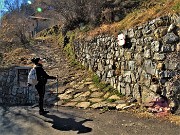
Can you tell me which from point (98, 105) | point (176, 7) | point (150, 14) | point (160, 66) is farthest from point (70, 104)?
point (176, 7)

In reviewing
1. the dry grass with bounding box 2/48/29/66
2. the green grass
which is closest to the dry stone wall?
the green grass

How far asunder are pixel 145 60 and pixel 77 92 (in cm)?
331

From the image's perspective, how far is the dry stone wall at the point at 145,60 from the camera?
27.2 feet

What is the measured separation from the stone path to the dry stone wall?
565mm

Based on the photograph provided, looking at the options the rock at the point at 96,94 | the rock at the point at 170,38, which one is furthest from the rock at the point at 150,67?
the rock at the point at 96,94

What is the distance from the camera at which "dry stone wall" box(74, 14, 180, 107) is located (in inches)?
327

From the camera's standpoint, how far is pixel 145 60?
9141mm

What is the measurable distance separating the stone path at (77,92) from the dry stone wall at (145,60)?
1.85ft

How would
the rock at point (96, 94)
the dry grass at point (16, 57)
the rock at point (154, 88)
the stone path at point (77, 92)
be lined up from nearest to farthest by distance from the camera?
the rock at point (154, 88) < the stone path at point (77, 92) < the rock at point (96, 94) < the dry grass at point (16, 57)

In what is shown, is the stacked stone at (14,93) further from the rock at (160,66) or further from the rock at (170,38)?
the rock at (170,38)

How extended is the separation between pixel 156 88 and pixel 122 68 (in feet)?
7.12

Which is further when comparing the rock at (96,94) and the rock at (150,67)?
the rock at (96,94)

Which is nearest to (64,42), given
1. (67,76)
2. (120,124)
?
(67,76)

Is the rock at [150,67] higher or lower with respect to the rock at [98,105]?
higher
